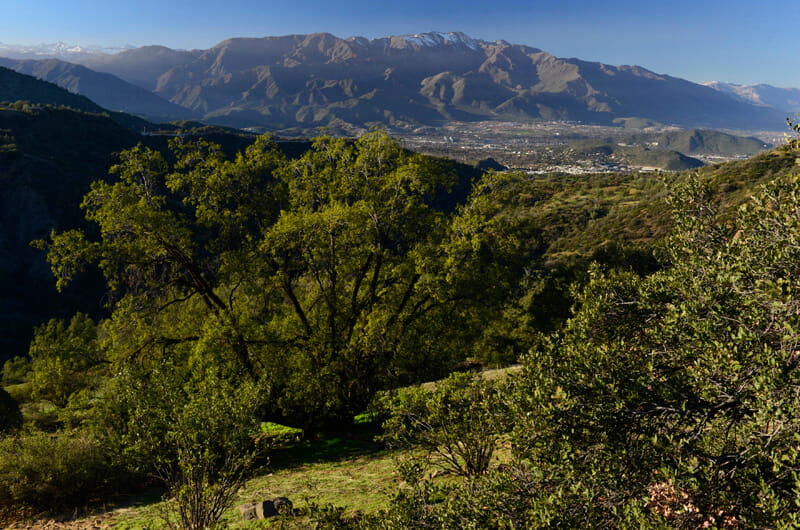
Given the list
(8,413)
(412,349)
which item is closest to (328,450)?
(412,349)

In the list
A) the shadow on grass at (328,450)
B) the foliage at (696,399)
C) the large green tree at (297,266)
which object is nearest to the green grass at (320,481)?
the shadow on grass at (328,450)

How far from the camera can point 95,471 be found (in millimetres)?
15820

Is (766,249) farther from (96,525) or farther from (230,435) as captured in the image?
(96,525)

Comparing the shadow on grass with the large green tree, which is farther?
the shadow on grass

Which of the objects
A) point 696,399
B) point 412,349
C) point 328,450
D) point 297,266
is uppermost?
point 696,399

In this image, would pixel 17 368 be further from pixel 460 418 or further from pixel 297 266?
pixel 460 418

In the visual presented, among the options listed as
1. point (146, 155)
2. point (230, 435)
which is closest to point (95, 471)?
point (230, 435)

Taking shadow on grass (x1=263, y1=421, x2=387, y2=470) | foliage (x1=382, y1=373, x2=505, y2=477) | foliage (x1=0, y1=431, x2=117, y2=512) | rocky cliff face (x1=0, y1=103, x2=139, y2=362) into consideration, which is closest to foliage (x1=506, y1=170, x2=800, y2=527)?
foliage (x1=382, y1=373, x2=505, y2=477)

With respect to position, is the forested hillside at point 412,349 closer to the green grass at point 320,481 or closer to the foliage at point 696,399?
the foliage at point 696,399

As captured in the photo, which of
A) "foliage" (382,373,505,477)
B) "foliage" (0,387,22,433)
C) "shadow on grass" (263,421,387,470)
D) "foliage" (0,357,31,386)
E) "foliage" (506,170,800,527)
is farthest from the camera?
"foliage" (0,357,31,386)

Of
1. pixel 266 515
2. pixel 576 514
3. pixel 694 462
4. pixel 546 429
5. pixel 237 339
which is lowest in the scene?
pixel 266 515

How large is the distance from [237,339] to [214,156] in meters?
8.07

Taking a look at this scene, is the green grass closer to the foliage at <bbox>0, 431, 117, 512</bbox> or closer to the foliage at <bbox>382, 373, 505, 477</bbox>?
the foliage at <bbox>382, 373, 505, 477</bbox>

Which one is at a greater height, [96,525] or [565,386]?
[565,386]
